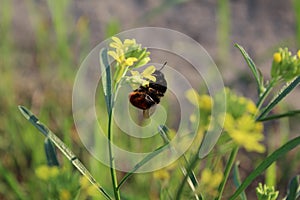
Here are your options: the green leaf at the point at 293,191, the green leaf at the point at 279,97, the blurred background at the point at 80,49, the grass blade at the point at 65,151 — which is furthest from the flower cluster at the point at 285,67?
the blurred background at the point at 80,49

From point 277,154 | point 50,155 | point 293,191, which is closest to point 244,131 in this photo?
point 277,154

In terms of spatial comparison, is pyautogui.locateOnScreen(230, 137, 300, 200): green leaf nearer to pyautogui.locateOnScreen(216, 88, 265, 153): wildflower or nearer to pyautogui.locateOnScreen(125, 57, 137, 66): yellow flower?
pyautogui.locateOnScreen(216, 88, 265, 153): wildflower

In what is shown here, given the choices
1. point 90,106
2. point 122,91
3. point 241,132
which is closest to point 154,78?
point 241,132

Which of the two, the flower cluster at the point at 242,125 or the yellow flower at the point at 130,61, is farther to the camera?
the yellow flower at the point at 130,61

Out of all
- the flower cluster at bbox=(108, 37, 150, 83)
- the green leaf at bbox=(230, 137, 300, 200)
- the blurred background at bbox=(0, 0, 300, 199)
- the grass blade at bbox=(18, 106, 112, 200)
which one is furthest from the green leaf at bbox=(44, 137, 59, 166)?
the blurred background at bbox=(0, 0, 300, 199)

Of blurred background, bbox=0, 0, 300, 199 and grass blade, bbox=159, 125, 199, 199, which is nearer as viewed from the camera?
grass blade, bbox=159, 125, 199, 199

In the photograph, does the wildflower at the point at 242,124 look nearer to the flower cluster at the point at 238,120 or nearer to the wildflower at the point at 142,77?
the flower cluster at the point at 238,120

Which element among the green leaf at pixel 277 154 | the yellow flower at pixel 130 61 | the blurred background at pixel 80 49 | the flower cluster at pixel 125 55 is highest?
the blurred background at pixel 80 49
